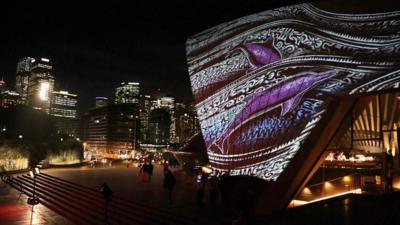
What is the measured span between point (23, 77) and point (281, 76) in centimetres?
18020

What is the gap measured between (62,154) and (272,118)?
44.3m

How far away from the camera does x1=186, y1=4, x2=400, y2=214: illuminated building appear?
10.7m

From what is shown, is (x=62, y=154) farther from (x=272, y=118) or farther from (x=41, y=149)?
(x=272, y=118)

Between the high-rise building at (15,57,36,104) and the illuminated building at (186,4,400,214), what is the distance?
155 m

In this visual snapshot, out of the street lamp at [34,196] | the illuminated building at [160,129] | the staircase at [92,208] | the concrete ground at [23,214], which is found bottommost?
the concrete ground at [23,214]

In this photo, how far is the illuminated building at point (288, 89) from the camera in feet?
35.2

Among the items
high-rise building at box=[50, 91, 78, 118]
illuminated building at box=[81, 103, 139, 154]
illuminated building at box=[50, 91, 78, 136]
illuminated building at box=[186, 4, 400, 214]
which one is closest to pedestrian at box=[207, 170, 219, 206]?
illuminated building at box=[186, 4, 400, 214]

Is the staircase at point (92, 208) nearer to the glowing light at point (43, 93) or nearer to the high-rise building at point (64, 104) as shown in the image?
the glowing light at point (43, 93)

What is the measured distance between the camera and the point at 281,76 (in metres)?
12.6

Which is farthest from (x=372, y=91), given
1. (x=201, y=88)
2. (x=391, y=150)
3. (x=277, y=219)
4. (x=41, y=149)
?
→ (x=41, y=149)

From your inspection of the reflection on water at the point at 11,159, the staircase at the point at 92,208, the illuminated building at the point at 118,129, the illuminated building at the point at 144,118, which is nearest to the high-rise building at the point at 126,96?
the illuminated building at the point at 144,118

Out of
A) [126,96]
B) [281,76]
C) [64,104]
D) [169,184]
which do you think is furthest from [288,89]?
[64,104]

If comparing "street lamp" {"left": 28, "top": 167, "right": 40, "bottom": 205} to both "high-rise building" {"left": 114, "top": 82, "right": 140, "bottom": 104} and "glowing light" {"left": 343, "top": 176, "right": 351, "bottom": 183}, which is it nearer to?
"glowing light" {"left": 343, "top": 176, "right": 351, "bottom": 183}

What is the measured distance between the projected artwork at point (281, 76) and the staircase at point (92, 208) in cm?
275
